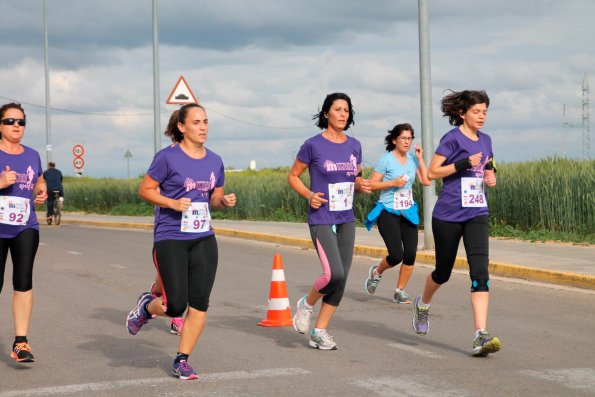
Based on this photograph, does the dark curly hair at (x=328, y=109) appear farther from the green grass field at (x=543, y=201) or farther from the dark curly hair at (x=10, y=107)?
the green grass field at (x=543, y=201)

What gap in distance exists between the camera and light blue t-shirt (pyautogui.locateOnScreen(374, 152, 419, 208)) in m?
11.5

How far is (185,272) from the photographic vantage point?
7195 millimetres

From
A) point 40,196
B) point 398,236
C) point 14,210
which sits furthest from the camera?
point 398,236

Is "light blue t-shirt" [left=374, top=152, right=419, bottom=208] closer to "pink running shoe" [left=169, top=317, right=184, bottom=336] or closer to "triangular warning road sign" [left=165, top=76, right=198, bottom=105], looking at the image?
"pink running shoe" [left=169, top=317, right=184, bottom=336]

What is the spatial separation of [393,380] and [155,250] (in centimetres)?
186

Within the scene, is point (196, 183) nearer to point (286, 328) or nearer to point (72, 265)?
point (286, 328)

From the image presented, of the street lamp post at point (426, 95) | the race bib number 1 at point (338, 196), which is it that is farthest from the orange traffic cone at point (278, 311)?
the street lamp post at point (426, 95)

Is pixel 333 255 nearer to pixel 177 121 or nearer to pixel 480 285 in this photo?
pixel 480 285

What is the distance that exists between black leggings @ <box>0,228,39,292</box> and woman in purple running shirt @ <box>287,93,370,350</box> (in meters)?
2.16

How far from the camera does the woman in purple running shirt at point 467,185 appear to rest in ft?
26.8

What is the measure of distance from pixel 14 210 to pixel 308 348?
2.58 metres

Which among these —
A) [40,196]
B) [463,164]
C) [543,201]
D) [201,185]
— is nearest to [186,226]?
[201,185]

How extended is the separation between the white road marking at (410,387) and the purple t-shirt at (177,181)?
155cm

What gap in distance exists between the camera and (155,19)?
30031 mm
